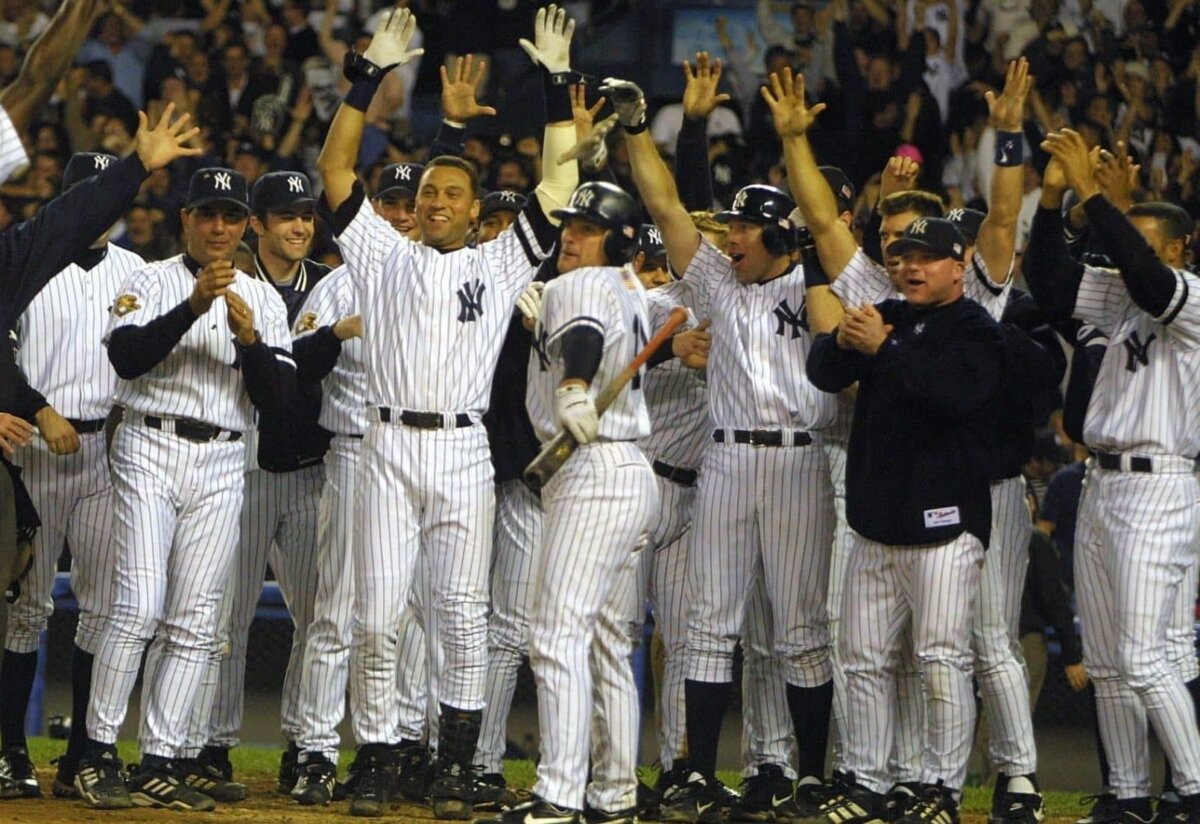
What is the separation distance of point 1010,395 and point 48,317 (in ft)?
11.2

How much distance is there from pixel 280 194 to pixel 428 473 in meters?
1.47

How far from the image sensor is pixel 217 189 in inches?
256

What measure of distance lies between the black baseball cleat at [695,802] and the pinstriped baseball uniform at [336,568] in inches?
40.6

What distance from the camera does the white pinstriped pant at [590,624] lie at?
5555 millimetres

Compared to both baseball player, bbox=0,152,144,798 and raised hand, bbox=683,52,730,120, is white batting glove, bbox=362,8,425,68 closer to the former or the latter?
raised hand, bbox=683,52,730,120

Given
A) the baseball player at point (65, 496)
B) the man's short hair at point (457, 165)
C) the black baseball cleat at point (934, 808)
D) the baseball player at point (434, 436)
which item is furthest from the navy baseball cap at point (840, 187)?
the baseball player at point (65, 496)

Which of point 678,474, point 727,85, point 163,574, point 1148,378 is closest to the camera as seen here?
point 1148,378

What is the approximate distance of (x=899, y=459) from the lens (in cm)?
601

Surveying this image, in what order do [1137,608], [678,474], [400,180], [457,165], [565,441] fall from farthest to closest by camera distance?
[400,180], [678,474], [457,165], [1137,608], [565,441]

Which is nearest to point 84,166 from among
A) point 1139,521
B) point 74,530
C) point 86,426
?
point 86,426

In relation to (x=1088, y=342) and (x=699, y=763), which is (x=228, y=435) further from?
(x=1088, y=342)

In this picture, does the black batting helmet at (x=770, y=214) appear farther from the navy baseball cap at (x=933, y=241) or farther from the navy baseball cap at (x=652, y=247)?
the navy baseball cap at (x=652, y=247)

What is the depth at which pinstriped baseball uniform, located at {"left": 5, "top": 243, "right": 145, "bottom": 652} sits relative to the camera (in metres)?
6.68

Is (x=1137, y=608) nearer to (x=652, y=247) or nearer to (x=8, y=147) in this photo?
(x=652, y=247)
